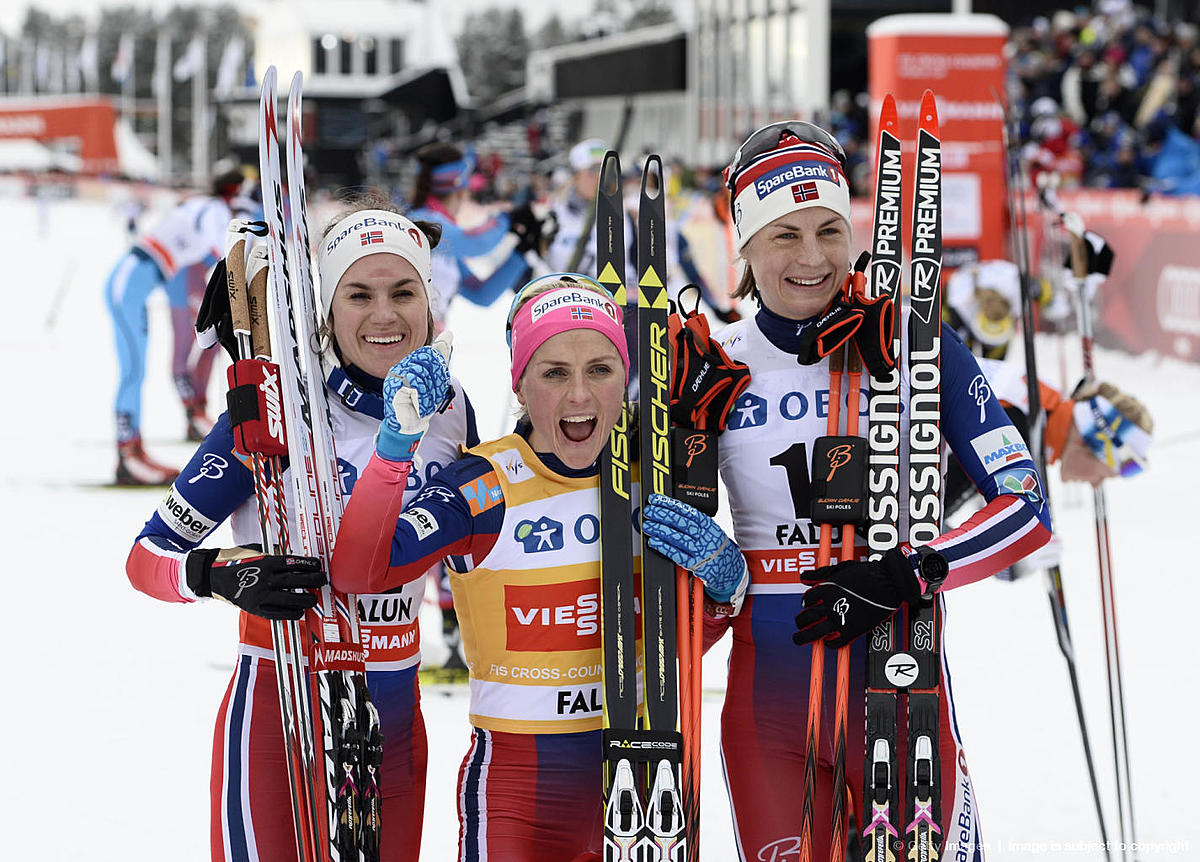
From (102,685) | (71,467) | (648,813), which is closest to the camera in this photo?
(648,813)

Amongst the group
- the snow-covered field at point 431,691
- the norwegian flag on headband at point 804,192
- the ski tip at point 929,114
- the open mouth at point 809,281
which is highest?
the ski tip at point 929,114

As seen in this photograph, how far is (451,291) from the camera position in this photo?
7.59 m

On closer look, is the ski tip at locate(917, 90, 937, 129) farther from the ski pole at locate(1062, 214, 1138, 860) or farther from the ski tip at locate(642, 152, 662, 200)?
the ski pole at locate(1062, 214, 1138, 860)

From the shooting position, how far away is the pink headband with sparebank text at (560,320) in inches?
101

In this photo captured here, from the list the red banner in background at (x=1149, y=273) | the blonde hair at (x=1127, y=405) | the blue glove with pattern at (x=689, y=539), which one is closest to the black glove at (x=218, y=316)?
the blue glove with pattern at (x=689, y=539)

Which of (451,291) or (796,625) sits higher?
(451,291)

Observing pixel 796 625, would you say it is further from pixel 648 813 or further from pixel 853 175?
pixel 853 175

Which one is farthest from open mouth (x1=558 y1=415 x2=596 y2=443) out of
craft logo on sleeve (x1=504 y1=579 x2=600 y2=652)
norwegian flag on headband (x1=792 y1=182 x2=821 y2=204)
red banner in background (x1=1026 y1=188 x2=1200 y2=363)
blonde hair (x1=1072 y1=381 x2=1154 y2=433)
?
red banner in background (x1=1026 y1=188 x2=1200 y2=363)

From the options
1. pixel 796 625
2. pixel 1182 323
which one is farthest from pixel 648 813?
pixel 1182 323

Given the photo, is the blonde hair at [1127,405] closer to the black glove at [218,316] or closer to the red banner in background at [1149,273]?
the black glove at [218,316]

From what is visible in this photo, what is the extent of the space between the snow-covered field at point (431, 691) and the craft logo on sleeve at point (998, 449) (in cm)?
198

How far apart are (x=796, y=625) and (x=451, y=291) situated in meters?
5.20

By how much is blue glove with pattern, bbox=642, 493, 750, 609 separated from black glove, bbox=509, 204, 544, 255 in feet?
17.0

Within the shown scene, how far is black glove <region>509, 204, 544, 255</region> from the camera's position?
25.0ft
